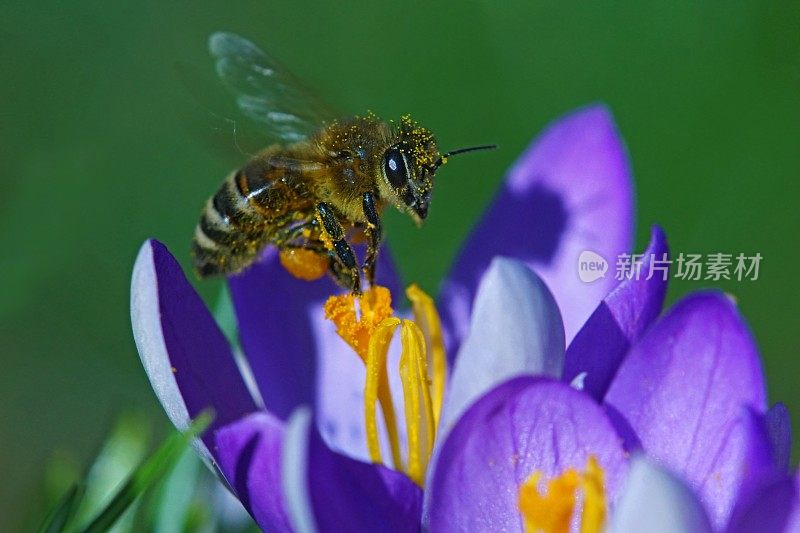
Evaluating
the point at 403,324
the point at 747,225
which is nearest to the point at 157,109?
the point at 747,225

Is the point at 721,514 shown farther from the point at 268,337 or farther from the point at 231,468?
the point at 268,337

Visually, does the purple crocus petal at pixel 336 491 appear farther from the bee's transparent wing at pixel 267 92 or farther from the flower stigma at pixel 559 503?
the bee's transparent wing at pixel 267 92

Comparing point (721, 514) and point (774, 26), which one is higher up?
point (774, 26)

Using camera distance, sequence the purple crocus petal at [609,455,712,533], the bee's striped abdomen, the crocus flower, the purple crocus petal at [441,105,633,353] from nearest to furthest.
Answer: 1. the purple crocus petal at [609,455,712,533]
2. the crocus flower
3. the bee's striped abdomen
4. the purple crocus petal at [441,105,633,353]

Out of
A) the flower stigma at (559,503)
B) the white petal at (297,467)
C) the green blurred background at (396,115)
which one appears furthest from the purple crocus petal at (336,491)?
the green blurred background at (396,115)

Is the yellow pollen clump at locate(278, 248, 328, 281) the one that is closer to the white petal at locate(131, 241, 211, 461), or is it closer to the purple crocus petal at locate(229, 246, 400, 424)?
the purple crocus petal at locate(229, 246, 400, 424)

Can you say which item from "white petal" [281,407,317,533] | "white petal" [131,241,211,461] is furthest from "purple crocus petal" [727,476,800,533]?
"white petal" [131,241,211,461]
